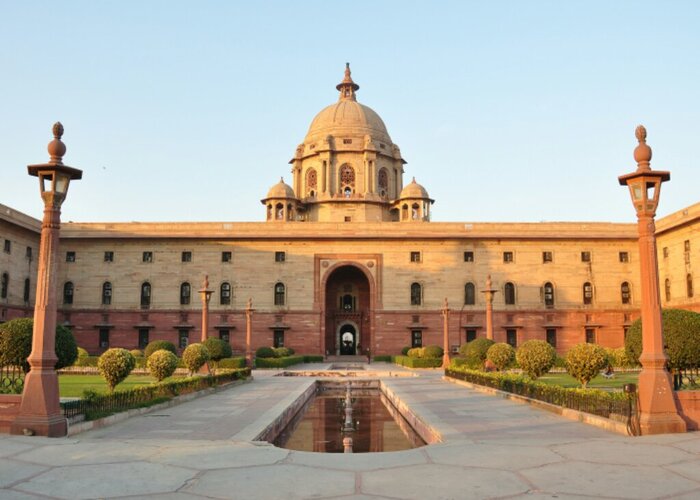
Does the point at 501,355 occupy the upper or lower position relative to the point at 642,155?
lower

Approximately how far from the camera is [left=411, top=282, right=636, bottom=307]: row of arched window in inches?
1671

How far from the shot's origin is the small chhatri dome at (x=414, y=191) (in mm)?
50281

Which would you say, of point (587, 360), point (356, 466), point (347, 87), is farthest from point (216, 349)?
point (347, 87)

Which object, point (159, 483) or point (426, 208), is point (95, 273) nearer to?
point (426, 208)

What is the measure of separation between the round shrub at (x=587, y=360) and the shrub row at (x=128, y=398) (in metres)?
10.1

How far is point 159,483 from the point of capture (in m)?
6.82

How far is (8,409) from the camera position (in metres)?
10.2

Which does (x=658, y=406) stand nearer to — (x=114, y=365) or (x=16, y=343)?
(x=16, y=343)

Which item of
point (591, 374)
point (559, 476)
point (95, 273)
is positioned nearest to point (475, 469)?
point (559, 476)

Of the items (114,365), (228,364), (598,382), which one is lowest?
(598,382)

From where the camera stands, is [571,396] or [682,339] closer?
[682,339]

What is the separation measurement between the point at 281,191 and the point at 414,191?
34.4ft

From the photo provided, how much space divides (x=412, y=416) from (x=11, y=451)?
25.5ft

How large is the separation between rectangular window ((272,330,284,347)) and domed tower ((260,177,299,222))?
11.1 meters
